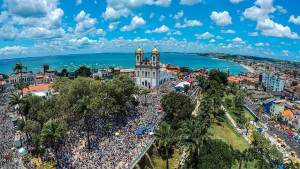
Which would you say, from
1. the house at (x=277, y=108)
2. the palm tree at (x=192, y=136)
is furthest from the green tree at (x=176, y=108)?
the house at (x=277, y=108)

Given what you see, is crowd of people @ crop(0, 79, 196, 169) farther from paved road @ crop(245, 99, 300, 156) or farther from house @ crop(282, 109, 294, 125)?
house @ crop(282, 109, 294, 125)

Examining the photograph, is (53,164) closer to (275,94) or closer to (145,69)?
(145,69)

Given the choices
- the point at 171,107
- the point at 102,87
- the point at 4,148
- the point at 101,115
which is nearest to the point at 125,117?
the point at 101,115

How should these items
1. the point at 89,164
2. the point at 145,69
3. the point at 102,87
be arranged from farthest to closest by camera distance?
1. the point at 145,69
2. the point at 102,87
3. the point at 89,164

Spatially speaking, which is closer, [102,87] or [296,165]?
[296,165]

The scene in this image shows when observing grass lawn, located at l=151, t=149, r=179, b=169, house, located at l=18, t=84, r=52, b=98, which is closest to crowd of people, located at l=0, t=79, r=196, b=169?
grass lawn, located at l=151, t=149, r=179, b=169

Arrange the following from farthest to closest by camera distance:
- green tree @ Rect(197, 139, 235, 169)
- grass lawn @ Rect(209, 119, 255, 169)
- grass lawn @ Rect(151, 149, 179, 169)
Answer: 1. grass lawn @ Rect(209, 119, 255, 169)
2. grass lawn @ Rect(151, 149, 179, 169)
3. green tree @ Rect(197, 139, 235, 169)

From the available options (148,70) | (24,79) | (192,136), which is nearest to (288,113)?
(148,70)
